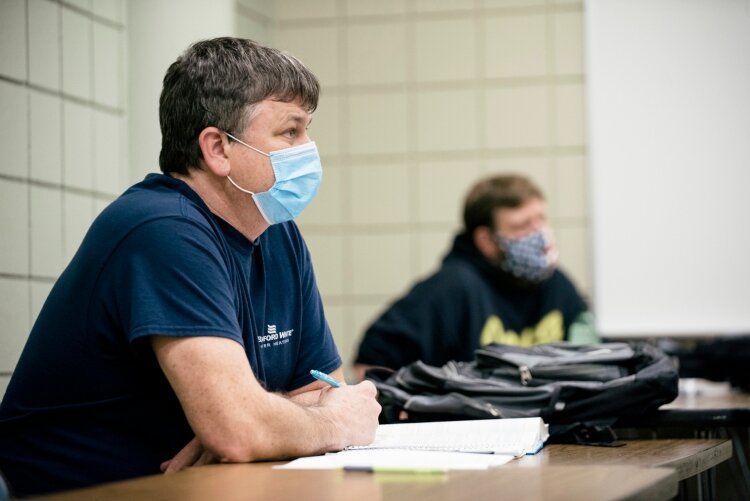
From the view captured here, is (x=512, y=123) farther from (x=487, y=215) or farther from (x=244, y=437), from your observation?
(x=244, y=437)

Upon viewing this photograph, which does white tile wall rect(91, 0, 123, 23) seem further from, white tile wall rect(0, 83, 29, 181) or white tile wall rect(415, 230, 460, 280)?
white tile wall rect(415, 230, 460, 280)

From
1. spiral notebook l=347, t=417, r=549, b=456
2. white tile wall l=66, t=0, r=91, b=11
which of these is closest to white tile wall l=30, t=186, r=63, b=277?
white tile wall l=66, t=0, r=91, b=11

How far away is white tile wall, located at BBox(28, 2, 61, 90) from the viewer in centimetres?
250

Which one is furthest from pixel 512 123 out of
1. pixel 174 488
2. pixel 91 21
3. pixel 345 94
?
pixel 174 488

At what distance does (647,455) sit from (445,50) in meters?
3.24

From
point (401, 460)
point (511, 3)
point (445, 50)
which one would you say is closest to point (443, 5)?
point (445, 50)

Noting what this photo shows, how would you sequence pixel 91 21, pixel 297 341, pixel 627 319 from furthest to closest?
pixel 627 319
pixel 91 21
pixel 297 341

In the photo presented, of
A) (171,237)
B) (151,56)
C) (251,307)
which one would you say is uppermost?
(151,56)

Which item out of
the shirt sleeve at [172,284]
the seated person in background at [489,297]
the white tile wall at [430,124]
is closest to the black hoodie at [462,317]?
the seated person in background at [489,297]

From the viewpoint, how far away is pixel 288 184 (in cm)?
194

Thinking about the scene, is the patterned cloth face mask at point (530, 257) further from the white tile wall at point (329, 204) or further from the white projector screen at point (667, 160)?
the white tile wall at point (329, 204)

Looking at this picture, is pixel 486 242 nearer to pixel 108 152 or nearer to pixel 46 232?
pixel 108 152

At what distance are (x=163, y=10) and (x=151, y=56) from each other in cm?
15

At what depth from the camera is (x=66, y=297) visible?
66.7 inches
